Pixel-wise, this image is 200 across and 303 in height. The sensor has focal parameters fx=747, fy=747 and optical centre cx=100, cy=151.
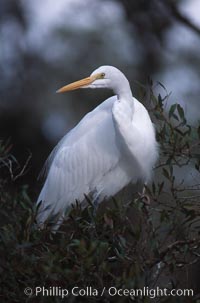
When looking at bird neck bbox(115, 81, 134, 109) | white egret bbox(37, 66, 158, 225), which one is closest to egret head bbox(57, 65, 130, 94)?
bird neck bbox(115, 81, 134, 109)

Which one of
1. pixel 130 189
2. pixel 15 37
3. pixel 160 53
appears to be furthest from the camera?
pixel 15 37

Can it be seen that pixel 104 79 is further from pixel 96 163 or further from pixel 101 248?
pixel 101 248

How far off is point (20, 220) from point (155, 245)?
43 cm

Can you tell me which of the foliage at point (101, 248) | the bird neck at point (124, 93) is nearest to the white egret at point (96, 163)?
the bird neck at point (124, 93)

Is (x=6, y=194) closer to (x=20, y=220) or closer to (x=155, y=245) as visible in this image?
(x=20, y=220)

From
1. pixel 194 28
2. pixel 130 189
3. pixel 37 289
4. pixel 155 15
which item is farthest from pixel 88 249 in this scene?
pixel 155 15

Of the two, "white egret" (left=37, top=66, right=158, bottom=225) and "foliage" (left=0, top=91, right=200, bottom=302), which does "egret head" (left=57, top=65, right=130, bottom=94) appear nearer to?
"white egret" (left=37, top=66, right=158, bottom=225)

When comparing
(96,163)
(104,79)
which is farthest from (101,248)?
(96,163)

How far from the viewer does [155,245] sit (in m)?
2.31

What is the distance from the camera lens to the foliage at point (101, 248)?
2.19 meters

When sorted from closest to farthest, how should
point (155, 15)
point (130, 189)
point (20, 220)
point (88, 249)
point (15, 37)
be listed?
point (88, 249) < point (20, 220) < point (130, 189) < point (155, 15) < point (15, 37)

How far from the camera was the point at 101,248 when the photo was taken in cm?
220

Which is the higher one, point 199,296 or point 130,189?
point 199,296

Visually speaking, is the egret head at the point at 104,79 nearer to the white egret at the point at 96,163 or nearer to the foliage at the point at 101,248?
the white egret at the point at 96,163
